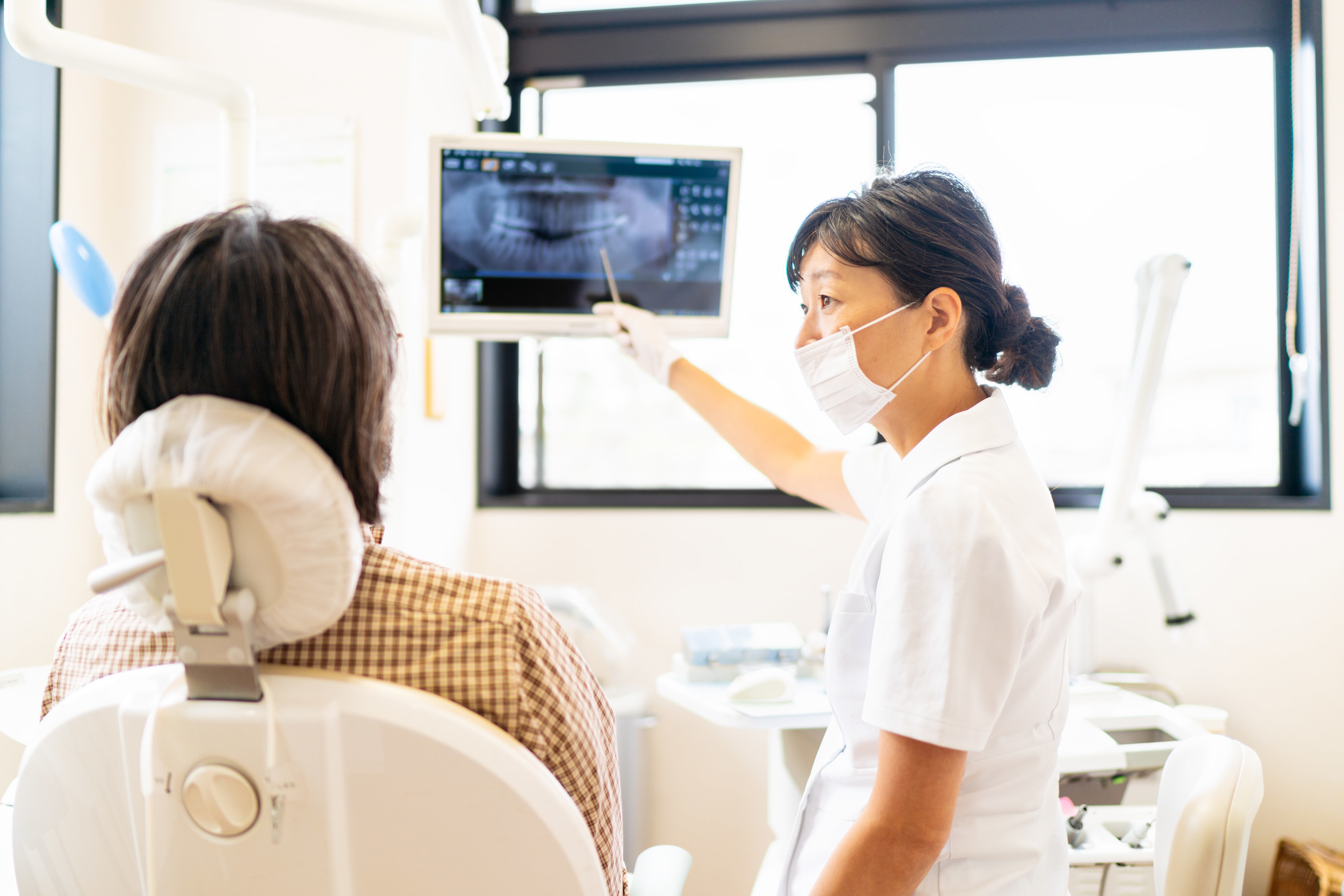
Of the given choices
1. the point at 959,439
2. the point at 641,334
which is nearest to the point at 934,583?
the point at 959,439

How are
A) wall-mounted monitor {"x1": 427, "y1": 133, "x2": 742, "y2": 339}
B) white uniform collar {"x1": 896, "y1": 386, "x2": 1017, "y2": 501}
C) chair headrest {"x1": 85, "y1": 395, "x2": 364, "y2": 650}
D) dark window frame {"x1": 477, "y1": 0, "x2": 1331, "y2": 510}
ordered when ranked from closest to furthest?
chair headrest {"x1": 85, "y1": 395, "x2": 364, "y2": 650} < white uniform collar {"x1": 896, "y1": 386, "x2": 1017, "y2": 501} < wall-mounted monitor {"x1": 427, "y1": 133, "x2": 742, "y2": 339} < dark window frame {"x1": 477, "y1": 0, "x2": 1331, "y2": 510}

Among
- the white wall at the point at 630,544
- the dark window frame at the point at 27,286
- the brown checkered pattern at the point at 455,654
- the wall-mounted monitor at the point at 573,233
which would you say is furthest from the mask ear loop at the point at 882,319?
the dark window frame at the point at 27,286

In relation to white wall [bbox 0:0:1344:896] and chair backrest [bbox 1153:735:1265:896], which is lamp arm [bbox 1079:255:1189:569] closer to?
white wall [bbox 0:0:1344:896]

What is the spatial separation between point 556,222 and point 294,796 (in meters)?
1.12

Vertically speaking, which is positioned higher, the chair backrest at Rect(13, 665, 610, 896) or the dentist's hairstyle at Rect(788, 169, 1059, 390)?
the dentist's hairstyle at Rect(788, 169, 1059, 390)

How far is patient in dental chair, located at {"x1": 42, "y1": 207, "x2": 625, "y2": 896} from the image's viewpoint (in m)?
0.56

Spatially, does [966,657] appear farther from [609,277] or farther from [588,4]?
[588,4]

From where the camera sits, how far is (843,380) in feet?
3.17

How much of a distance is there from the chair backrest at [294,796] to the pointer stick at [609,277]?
1.01 m

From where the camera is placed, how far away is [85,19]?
172 cm

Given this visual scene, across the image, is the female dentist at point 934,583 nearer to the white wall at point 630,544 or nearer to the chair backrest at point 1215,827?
the chair backrest at point 1215,827

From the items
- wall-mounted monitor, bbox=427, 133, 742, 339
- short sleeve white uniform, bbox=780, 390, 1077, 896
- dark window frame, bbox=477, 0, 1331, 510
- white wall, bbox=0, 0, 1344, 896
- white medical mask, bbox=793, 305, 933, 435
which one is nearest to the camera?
short sleeve white uniform, bbox=780, 390, 1077, 896

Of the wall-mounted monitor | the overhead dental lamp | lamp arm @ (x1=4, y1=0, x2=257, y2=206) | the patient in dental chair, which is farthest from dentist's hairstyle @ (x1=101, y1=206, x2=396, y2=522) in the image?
the overhead dental lamp

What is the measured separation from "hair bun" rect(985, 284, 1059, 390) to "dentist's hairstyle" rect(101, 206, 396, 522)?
69 centimetres
